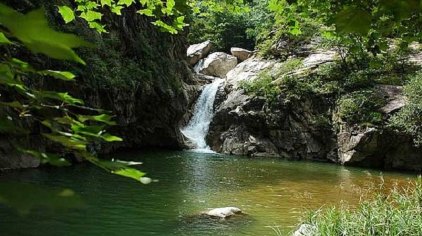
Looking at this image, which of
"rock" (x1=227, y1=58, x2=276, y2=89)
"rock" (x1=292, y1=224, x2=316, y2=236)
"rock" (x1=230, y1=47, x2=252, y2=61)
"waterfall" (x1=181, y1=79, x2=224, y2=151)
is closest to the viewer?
"rock" (x1=292, y1=224, x2=316, y2=236)

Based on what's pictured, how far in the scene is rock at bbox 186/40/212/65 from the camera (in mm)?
33031

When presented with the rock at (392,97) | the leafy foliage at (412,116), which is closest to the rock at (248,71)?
the rock at (392,97)

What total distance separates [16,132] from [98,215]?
775 centimetres

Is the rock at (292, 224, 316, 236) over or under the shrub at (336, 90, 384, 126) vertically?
under

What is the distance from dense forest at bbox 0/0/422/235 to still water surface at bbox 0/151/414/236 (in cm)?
5

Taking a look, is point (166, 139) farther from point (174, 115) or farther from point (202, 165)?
point (202, 165)

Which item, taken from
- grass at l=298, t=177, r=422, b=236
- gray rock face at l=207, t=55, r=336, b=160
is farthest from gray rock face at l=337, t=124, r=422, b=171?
grass at l=298, t=177, r=422, b=236

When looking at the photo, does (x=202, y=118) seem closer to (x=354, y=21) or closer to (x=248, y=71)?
(x=248, y=71)

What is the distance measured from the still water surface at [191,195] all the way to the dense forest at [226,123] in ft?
0.17

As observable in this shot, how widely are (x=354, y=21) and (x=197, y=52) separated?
32.8 metres

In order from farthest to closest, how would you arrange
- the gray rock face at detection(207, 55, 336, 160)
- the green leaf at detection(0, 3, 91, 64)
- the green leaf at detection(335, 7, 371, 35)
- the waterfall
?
the waterfall < the gray rock face at detection(207, 55, 336, 160) < the green leaf at detection(335, 7, 371, 35) < the green leaf at detection(0, 3, 91, 64)

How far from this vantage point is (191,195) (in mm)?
10242

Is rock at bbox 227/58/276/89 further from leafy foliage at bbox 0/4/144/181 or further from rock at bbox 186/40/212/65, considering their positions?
leafy foliage at bbox 0/4/144/181

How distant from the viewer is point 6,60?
77cm
